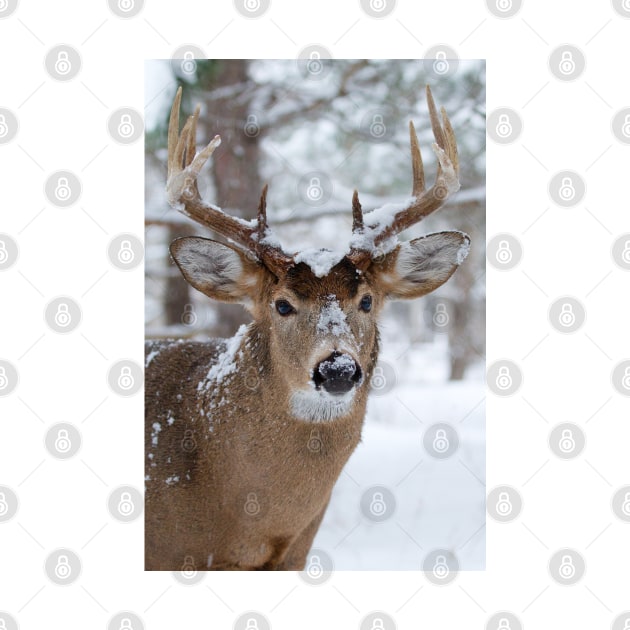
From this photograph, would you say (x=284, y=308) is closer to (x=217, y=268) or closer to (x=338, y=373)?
(x=217, y=268)

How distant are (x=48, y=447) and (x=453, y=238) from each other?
264cm

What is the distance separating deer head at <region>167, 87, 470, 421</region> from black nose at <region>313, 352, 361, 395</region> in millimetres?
64

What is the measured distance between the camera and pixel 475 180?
7.75 m

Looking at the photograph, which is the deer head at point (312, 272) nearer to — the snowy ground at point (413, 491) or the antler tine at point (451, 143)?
the antler tine at point (451, 143)

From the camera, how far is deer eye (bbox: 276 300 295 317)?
12.6 feet

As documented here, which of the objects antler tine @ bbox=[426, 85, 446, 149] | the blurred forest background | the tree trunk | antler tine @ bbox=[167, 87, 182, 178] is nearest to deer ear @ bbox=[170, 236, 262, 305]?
antler tine @ bbox=[167, 87, 182, 178]

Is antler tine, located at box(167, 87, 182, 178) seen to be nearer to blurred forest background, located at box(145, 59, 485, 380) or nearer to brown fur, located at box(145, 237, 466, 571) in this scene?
brown fur, located at box(145, 237, 466, 571)

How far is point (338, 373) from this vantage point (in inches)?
130

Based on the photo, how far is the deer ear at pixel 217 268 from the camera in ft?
13.2

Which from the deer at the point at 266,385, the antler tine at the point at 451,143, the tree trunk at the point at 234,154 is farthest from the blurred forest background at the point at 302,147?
the deer at the point at 266,385

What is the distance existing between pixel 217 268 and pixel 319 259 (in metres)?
0.63

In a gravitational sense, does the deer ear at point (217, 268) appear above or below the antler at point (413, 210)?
below

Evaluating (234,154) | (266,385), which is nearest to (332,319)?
(266,385)

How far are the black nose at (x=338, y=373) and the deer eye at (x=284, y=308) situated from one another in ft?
1.71
